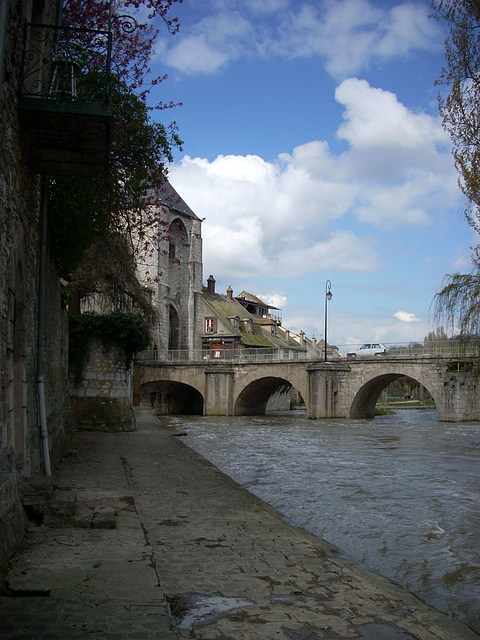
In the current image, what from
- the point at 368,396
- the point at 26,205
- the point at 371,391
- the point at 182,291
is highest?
the point at 182,291

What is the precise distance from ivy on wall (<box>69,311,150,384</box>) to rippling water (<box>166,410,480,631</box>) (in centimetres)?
418

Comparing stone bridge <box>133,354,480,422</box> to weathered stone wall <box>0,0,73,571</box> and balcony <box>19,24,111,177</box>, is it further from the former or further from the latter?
balcony <box>19,24,111,177</box>

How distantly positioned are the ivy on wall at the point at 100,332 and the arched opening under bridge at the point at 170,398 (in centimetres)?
2672

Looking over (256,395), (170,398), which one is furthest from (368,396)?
(170,398)

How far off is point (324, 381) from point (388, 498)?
27.4 m

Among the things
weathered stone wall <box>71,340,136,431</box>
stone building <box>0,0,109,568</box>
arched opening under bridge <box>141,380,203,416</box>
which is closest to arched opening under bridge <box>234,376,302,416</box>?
arched opening under bridge <box>141,380,203,416</box>

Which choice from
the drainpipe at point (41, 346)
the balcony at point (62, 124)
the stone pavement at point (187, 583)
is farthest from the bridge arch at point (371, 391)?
the balcony at point (62, 124)

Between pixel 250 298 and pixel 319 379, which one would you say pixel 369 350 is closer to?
pixel 319 379

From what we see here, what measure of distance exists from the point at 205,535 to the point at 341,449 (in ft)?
46.9

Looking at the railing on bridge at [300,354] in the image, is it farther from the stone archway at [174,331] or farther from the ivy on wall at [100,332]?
the ivy on wall at [100,332]

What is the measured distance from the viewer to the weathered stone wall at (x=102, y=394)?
61.4 feet

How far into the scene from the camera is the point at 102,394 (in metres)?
18.8

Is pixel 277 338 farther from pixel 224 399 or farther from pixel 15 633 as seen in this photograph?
pixel 15 633

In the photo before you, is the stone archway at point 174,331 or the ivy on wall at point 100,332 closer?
the ivy on wall at point 100,332
